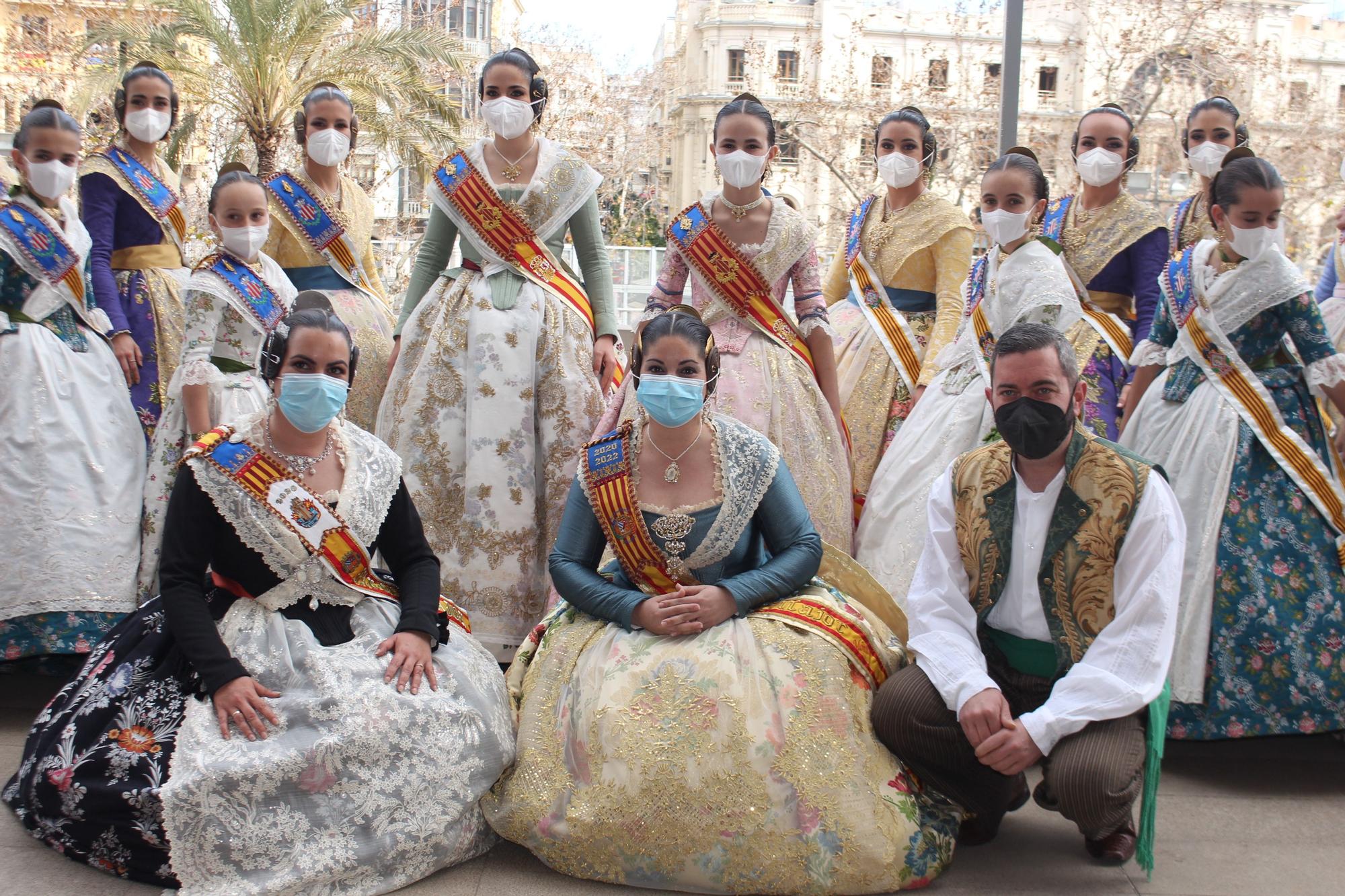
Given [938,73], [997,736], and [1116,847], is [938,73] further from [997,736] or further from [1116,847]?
[997,736]

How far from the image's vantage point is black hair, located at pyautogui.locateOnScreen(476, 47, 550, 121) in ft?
13.3

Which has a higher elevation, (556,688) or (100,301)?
(100,301)

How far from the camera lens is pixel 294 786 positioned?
267cm

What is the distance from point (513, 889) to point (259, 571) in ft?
3.23

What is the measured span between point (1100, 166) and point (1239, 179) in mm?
843

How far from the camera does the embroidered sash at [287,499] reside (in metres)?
2.89

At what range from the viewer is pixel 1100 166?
441cm

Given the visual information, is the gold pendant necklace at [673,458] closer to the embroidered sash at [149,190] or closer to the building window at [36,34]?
the embroidered sash at [149,190]

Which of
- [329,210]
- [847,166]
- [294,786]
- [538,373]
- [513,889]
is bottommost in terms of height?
[513,889]

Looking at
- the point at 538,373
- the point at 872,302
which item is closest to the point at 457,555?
the point at 538,373

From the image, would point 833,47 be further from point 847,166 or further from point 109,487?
point 109,487

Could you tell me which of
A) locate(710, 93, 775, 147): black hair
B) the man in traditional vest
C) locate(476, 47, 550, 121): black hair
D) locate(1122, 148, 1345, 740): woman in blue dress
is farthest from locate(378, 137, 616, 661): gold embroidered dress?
locate(1122, 148, 1345, 740): woman in blue dress

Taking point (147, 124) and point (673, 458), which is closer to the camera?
point (673, 458)

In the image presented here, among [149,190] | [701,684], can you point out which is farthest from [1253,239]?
[149,190]
